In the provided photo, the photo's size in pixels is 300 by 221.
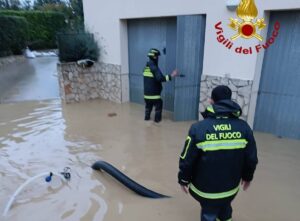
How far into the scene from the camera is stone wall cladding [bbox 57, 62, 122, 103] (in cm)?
875

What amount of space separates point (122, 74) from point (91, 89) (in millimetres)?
1550

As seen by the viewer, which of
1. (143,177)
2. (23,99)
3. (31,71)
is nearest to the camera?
→ (143,177)

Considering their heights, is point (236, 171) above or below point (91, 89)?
above

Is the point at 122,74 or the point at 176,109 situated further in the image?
the point at 122,74

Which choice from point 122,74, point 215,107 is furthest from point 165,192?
point 122,74

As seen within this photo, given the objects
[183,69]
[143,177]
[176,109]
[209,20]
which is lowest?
[143,177]

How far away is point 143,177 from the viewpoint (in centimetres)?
437

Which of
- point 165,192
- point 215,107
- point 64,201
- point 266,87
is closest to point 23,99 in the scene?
point 64,201

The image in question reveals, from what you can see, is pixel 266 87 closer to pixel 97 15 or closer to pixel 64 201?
pixel 64 201

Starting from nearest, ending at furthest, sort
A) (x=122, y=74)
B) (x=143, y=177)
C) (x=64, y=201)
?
(x=64, y=201)
(x=143, y=177)
(x=122, y=74)

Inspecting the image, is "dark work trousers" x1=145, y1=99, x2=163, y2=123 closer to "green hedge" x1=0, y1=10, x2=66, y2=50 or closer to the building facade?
the building facade

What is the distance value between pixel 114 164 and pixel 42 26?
2075 cm

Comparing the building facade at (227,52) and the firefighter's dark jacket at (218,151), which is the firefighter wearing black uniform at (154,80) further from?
the firefighter's dark jacket at (218,151)

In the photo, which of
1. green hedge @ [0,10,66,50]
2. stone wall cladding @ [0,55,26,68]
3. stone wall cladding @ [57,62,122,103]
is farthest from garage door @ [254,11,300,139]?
green hedge @ [0,10,66,50]
